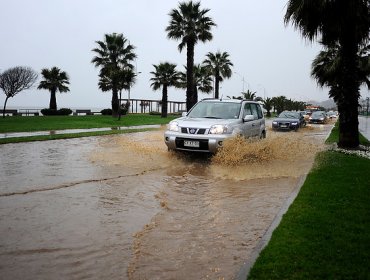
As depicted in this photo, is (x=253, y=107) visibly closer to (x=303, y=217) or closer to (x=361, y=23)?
(x=361, y=23)

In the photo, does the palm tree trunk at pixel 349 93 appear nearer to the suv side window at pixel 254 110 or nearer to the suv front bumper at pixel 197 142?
the suv side window at pixel 254 110

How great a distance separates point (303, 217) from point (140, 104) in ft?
163

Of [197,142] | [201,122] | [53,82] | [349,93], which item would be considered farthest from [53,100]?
[197,142]

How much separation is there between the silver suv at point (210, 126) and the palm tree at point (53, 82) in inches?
1556

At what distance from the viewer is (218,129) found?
9930mm

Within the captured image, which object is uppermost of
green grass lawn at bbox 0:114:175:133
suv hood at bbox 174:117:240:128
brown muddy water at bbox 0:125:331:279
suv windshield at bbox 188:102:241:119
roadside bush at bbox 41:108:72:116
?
roadside bush at bbox 41:108:72:116

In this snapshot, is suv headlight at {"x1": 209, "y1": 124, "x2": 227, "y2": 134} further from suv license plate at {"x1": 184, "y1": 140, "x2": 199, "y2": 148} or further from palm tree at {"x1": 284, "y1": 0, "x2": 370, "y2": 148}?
palm tree at {"x1": 284, "y1": 0, "x2": 370, "y2": 148}

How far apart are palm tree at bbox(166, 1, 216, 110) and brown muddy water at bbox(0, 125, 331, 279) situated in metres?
22.5

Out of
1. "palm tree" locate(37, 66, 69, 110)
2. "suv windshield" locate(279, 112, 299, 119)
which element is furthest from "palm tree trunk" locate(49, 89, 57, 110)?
"suv windshield" locate(279, 112, 299, 119)

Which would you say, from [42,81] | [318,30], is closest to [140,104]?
[42,81]

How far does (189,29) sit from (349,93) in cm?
2173

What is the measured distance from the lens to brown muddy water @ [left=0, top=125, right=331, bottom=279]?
3.79 m

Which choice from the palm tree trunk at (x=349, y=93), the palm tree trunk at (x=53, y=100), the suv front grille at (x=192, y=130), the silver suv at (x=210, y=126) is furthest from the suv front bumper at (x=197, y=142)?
the palm tree trunk at (x=53, y=100)

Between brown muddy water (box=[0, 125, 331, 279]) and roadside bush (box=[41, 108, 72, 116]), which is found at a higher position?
roadside bush (box=[41, 108, 72, 116])
